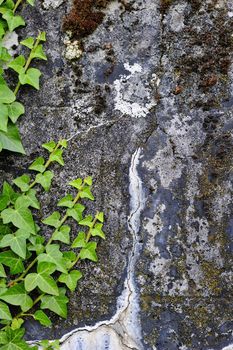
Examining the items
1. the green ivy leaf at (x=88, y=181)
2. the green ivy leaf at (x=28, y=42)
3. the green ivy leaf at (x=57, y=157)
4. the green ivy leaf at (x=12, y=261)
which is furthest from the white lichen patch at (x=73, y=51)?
the green ivy leaf at (x=12, y=261)

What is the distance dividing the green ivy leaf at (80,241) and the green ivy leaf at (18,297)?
242 millimetres

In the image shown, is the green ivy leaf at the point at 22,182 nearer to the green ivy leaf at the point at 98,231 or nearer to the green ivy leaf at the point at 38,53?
the green ivy leaf at the point at 98,231

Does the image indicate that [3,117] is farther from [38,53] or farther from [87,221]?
[87,221]

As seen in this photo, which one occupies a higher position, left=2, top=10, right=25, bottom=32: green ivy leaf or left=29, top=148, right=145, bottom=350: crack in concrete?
left=2, top=10, right=25, bottom=32: green ivy leaf

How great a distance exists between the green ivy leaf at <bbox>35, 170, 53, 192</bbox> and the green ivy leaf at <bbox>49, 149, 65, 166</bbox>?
50 mm

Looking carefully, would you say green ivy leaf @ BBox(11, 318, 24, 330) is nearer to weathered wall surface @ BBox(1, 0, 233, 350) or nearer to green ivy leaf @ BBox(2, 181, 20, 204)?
weathered wall surface @ BBox(1, 0, 233, 350)

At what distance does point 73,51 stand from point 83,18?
0.44ft

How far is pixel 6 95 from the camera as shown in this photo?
91.8 inches

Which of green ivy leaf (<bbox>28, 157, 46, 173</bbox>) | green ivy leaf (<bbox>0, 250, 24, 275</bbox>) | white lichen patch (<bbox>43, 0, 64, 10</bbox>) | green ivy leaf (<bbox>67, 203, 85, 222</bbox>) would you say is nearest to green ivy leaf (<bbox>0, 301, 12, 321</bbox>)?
green ivy leaf (<bbox>0, 250, 24, 275</bbox>)

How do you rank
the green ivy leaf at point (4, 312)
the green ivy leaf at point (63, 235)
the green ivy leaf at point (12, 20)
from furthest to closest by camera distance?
the green ivy leaf at point (12, 20)
the green ivy leaf at point (63, 235)
the green ivy leaf at point (4, 312)

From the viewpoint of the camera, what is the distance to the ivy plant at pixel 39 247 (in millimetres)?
2250

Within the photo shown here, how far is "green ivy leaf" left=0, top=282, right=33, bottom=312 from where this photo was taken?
225 cm

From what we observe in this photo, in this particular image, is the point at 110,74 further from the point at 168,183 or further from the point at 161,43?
the point at 168,183

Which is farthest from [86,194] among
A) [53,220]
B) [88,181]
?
[53,220]
